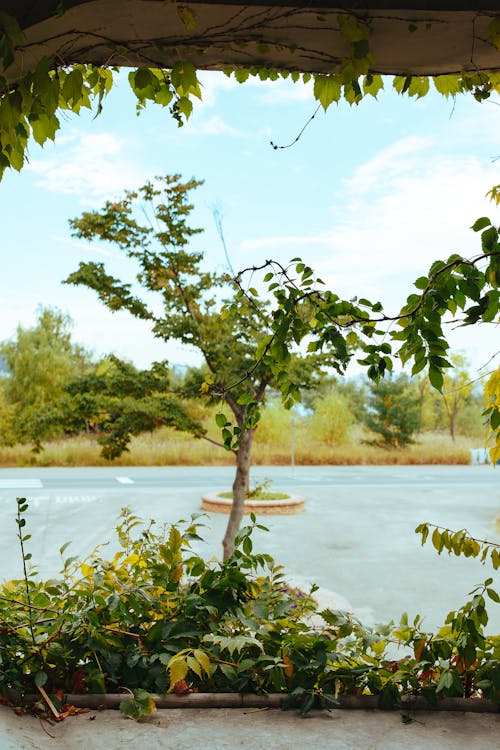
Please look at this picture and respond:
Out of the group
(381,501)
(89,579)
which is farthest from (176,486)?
(89,579)

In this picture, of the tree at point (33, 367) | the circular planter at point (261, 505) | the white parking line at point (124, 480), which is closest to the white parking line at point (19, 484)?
the white parking line at point (124, 480)

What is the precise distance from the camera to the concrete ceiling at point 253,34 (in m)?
1.39

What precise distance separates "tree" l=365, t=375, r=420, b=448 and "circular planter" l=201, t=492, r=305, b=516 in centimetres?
738

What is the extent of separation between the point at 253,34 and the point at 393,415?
1529 centimetres

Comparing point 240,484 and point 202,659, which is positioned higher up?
point 240,484

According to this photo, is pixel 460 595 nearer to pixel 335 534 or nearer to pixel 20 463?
pixel 335 534

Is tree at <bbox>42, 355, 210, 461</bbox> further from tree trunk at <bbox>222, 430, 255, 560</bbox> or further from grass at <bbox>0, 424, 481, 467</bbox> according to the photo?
grass at <bbox>0, 424, 481, 467</bbox>

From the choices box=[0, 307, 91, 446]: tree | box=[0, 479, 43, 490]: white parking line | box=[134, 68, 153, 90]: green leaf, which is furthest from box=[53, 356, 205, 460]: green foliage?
box=[0, 307, 91, 446]: tree

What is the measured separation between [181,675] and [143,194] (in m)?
4.15

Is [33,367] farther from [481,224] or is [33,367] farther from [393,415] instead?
[481,224]

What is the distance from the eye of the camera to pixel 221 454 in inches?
610

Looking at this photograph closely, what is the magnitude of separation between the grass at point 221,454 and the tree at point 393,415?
1.03 ft

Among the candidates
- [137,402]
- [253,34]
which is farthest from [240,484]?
[253,34]

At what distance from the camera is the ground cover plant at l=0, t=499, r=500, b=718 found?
6.08ft
